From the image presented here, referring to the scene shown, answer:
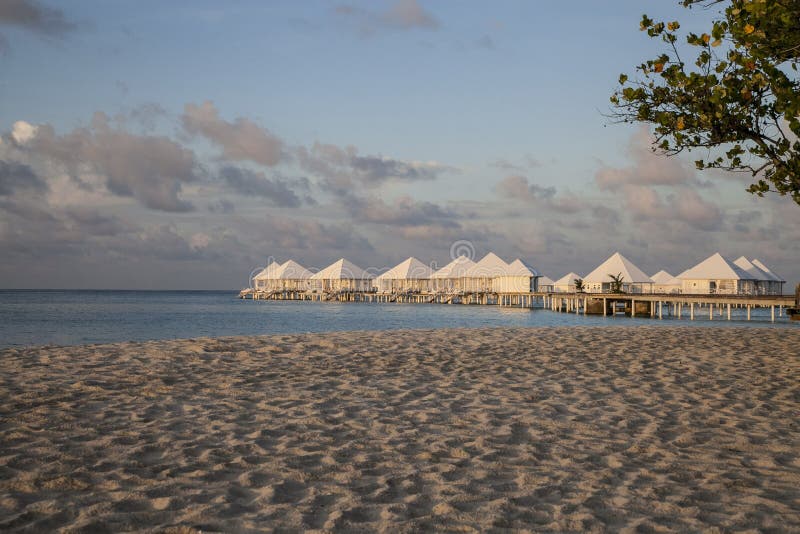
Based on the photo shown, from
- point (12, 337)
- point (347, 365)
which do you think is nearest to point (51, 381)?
point (347, 365)

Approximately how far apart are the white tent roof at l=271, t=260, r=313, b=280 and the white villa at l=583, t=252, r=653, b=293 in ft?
132

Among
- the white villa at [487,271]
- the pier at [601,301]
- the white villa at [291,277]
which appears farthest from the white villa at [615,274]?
the white villa at [291,277]

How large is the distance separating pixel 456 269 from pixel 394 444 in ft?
188

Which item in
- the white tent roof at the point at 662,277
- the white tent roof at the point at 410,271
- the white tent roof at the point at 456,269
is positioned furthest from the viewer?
the white tent roof at the point at 410,271

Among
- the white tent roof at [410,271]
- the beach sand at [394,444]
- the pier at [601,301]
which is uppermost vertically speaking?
the white tent roof at [410,271]

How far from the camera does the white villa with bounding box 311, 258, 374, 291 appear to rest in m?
73.5

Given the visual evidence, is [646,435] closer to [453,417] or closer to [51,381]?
[453,417]

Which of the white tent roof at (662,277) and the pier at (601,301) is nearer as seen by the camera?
the pier at (601,301)

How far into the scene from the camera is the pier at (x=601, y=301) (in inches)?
1283

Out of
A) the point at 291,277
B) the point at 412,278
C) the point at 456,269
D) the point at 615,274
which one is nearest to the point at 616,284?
the point at 615,274

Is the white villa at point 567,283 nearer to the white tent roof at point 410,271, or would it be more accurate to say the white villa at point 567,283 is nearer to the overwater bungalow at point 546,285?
the overwater bungalow at point 546,285

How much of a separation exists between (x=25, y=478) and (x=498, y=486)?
305cm

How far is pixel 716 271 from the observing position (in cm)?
4934

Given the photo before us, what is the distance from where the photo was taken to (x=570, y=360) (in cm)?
1063
